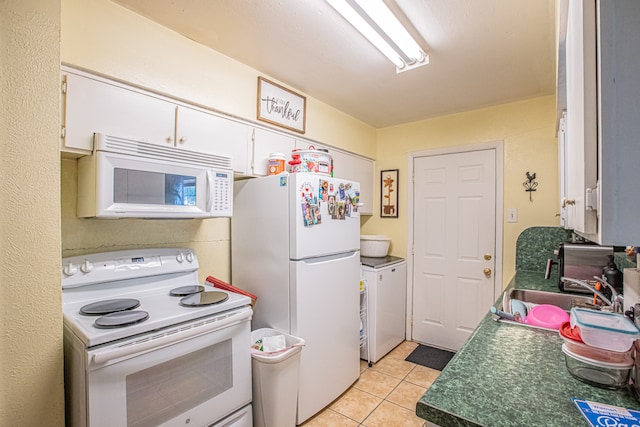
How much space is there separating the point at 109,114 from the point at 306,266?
4.20 ft

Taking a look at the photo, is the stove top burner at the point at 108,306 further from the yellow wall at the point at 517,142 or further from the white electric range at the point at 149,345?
the yellow wall at the point at 517,142

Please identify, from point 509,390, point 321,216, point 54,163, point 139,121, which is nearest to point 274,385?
point 321,216

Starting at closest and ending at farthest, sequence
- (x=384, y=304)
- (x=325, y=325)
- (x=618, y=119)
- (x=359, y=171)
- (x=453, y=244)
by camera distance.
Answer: (x=618, y=119), (x=325, y=325), (x=384, y=304), (x=453, y=244), (x=359, y=171)

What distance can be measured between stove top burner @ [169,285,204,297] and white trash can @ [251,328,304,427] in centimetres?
45

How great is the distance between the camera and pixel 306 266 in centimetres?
187

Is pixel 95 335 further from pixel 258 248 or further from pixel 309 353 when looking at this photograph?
pixel 309 353

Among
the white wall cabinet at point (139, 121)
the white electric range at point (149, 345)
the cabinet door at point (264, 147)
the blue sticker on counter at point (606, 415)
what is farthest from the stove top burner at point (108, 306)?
the blue sticker on counter at point (606, 415)

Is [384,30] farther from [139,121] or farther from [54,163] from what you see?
[54,163]

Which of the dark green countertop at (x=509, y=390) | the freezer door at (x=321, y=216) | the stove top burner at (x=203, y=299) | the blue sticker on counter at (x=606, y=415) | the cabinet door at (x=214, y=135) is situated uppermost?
the cabinet door at (x=214, y=135)

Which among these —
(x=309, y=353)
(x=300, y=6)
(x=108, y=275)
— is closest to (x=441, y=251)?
(x=309, y=353)

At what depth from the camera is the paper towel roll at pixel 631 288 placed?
1053 mm

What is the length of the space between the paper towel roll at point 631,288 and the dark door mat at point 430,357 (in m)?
1.80

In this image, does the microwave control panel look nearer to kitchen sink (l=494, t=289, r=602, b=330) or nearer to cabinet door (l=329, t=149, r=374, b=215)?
cabinet door (l=329, t=149, r=374, b=215)

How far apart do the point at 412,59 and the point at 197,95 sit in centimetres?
133
